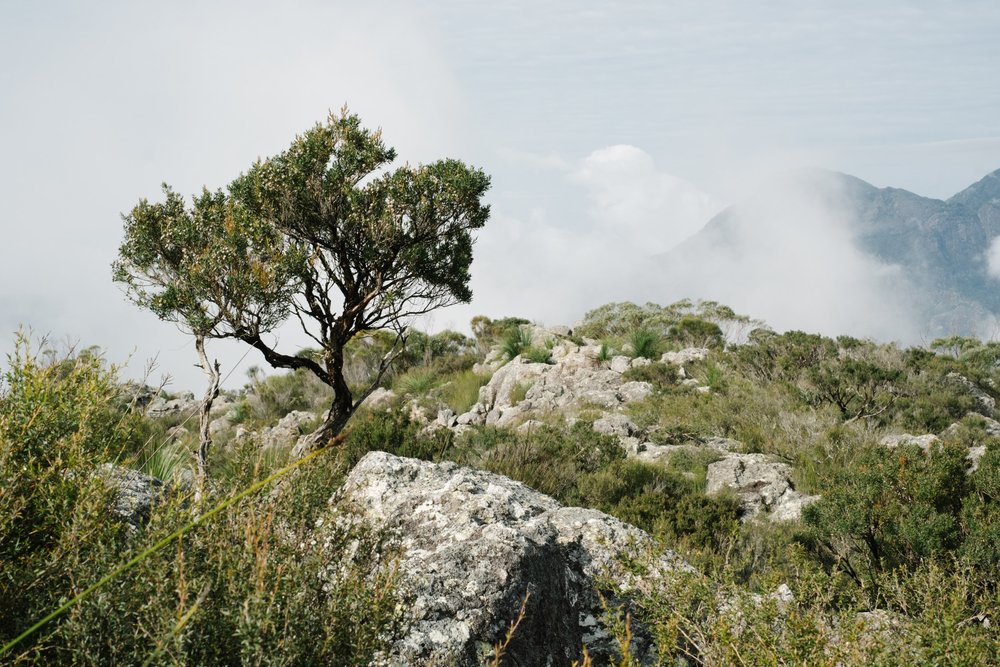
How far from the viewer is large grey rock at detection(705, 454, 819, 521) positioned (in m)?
8.98

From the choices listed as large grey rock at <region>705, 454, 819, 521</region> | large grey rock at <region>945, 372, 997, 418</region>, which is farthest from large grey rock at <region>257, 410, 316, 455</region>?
large grey rock at <region>945, 372, 997, 418</region>

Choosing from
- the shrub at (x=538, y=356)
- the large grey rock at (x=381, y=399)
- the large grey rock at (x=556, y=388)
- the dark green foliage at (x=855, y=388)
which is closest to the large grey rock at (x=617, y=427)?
the large grey rock at (x=556, y=388)

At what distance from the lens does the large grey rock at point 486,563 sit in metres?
3.42

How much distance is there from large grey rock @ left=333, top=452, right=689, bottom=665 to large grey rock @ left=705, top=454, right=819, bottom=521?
14.5 ft

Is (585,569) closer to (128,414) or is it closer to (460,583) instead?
(460,583)

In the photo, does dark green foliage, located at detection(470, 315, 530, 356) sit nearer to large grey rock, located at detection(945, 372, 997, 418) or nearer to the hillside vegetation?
the hillside vegetation

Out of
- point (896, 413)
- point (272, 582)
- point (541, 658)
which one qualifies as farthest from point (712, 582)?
point (896, 413)

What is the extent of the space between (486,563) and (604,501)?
4.48m

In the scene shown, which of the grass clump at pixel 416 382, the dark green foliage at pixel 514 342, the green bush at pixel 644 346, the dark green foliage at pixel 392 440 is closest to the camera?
the dark green foliage at pixel 392 440

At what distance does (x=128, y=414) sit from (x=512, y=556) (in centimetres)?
210

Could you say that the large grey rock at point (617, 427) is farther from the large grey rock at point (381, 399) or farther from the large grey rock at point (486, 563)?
the large grey rock at point (381, 399)

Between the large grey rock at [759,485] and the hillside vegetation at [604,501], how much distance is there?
2.2 inches

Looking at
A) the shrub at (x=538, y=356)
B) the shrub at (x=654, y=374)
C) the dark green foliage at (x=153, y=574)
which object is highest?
the shrub at (x=538, y=356)

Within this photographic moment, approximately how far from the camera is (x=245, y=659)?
6.86 ft
